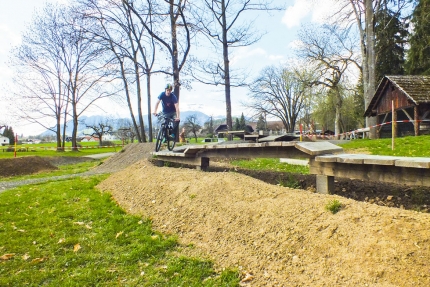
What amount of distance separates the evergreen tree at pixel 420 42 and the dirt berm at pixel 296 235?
23.2 metres

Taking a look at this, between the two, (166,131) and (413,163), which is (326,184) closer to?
(413,163)

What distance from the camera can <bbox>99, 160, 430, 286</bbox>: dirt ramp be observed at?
7.59ft

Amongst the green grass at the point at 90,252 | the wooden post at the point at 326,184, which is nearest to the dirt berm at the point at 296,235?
the green grass at the point at 90,252

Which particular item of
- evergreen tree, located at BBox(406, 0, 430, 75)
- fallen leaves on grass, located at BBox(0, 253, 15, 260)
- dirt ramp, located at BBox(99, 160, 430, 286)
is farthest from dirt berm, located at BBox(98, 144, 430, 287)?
evergreen tree, located at BBox(406, 0, 430, 75)

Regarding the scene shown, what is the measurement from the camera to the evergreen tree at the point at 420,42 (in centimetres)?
2044

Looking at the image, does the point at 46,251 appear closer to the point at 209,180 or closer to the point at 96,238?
the point at 96,238

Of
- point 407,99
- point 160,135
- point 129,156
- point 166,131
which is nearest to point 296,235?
point 166,131

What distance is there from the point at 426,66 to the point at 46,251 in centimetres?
2663

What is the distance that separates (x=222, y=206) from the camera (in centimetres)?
413

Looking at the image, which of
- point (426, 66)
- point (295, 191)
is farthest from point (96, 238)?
point (426, 66)

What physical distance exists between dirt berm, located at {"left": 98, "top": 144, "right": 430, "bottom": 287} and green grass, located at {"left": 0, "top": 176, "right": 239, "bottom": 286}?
10.3 inches

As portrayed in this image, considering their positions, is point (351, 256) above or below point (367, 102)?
below

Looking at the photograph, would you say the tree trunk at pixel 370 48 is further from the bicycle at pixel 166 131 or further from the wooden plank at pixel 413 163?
the wooden plank at pixel 413 163

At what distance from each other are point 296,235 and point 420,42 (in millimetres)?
25172
